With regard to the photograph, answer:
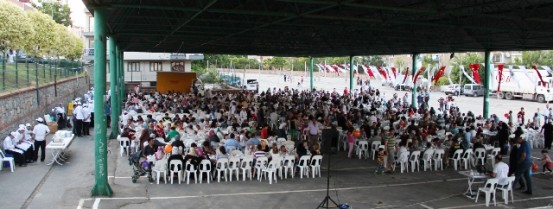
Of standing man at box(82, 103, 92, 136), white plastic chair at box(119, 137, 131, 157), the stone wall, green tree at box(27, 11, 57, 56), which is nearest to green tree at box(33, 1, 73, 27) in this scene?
green tree at box(27, 11, 57, 56)

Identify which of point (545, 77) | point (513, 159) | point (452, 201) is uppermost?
point (545, 77)

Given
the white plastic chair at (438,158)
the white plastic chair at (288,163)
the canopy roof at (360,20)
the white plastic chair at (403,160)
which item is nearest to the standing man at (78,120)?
the canopy roof at (360,20)

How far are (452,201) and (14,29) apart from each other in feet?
77.1

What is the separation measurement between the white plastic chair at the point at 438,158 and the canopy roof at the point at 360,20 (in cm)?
425

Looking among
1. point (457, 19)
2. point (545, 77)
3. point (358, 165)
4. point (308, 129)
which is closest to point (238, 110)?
point (308, 129)

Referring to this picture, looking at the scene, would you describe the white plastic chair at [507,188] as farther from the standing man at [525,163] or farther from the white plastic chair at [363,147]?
the white plastic chair at [363,147]

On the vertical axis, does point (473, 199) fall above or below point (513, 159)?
below

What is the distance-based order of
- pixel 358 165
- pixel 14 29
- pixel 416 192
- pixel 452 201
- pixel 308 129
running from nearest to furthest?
pixel 452 201, pixel 416 192, pixel 358 165, pixel 308 129, pixel 14 29

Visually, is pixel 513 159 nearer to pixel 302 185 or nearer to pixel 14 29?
pixel 302 185

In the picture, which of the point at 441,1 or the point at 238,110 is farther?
the point at 238,110

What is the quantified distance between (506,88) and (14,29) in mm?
43853

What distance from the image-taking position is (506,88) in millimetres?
50469

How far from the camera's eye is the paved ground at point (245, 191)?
37.5 ft

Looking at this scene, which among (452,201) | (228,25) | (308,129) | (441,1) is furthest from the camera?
(228,25)
